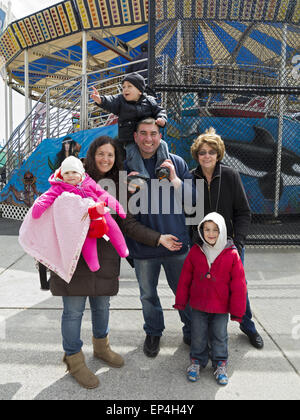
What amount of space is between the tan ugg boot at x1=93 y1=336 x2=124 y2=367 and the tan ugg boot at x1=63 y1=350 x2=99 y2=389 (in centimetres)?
19

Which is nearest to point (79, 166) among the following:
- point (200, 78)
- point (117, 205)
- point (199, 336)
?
point (117, 205)

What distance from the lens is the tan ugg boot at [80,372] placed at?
2059mm

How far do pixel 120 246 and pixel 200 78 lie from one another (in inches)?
162

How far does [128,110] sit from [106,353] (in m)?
2.17

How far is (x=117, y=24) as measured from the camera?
7.80m

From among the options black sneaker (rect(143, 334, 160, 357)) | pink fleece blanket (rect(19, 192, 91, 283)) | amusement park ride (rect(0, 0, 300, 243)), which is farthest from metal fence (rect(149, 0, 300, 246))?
black sneaker (rect(143, 334, 160, 357))

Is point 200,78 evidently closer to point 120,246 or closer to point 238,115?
point 238,115

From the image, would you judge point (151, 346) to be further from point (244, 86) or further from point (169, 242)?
point (244, 86)

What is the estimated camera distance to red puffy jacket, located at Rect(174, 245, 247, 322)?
2.12m

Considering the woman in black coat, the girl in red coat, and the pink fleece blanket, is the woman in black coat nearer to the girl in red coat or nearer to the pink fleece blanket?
the girl in red coat

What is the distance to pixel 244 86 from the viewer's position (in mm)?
3967

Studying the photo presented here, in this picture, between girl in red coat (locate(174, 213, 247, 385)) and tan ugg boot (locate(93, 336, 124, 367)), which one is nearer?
girl in red coat (locate(174, 213, 247, 385))

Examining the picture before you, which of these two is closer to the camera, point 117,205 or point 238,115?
point 117,205
